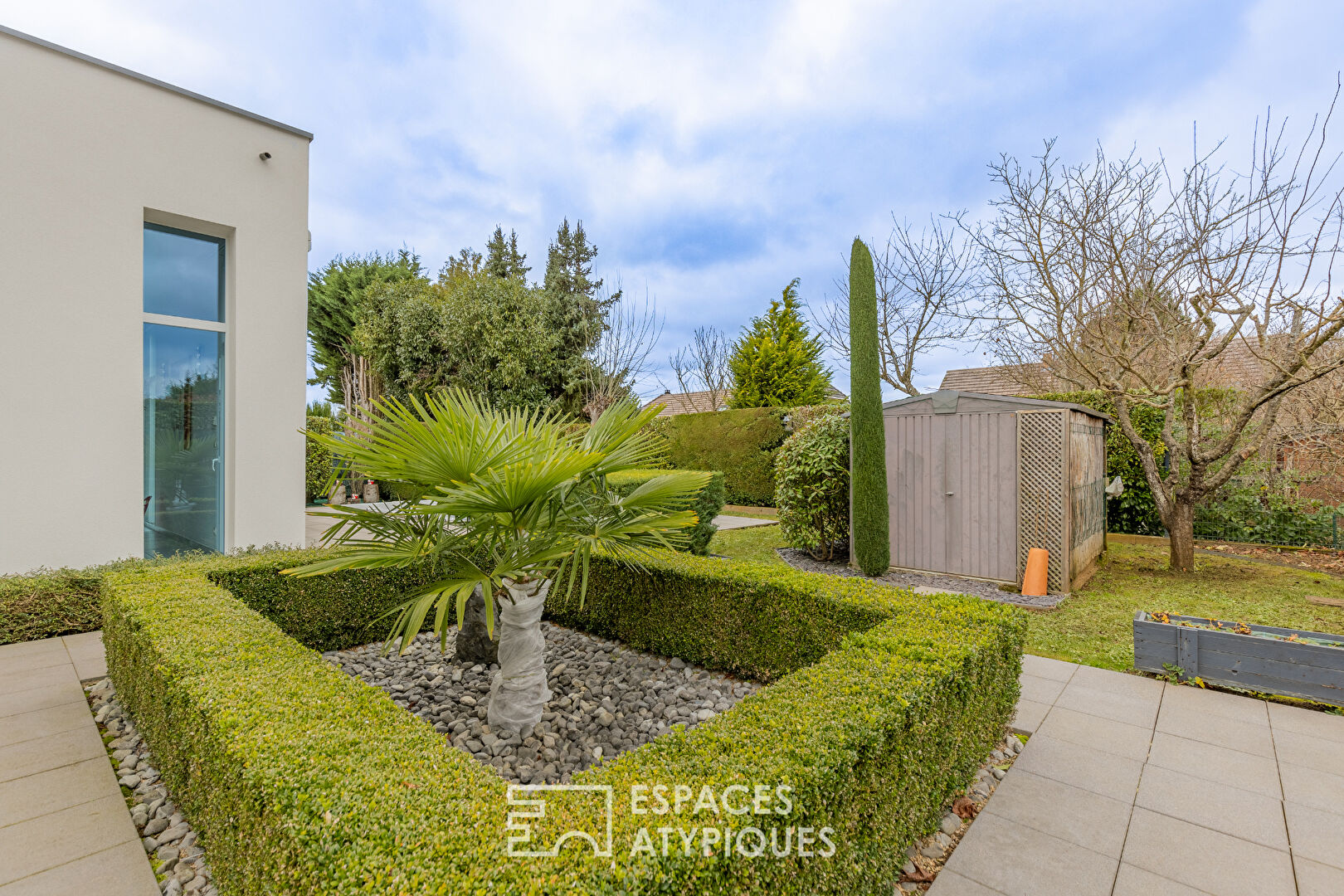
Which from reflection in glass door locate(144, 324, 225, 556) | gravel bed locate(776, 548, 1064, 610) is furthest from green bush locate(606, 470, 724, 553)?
reflection in glass door locate(144, 324, 225, 556)

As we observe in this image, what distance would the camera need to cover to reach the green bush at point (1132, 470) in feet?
27.3

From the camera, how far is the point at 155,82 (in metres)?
5.23

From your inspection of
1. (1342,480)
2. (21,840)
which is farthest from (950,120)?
(21,840)

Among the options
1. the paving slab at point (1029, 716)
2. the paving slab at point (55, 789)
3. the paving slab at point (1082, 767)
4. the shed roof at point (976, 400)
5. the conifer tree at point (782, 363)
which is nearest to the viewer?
the paving slab at point (55, 789)

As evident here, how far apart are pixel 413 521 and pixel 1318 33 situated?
8.13 m

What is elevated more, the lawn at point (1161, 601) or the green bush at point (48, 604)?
the green bush at point (48, 604)

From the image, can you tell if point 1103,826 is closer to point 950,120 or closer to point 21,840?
point 21,840

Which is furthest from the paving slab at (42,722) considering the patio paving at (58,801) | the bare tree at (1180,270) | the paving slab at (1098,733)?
the bare tree at (1180,270)

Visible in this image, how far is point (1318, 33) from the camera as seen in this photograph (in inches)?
196

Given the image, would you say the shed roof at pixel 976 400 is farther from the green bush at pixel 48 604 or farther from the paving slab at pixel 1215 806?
the green bush at pixel 48 604

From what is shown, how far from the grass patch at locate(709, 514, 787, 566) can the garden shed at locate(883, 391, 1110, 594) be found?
5.55ft

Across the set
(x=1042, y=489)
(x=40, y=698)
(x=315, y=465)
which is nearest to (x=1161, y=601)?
(x=1042, y=489)

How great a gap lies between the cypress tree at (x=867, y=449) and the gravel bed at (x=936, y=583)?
229 mm

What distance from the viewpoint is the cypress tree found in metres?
6.37
